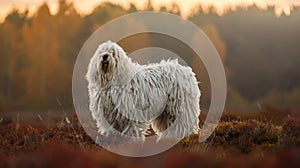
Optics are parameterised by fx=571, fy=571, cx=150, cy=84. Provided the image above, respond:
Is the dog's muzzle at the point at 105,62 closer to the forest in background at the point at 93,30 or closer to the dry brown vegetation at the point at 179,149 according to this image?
the dry brown vegetation at the point at 179,149

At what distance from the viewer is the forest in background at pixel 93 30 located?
977 inches

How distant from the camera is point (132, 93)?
8.68m

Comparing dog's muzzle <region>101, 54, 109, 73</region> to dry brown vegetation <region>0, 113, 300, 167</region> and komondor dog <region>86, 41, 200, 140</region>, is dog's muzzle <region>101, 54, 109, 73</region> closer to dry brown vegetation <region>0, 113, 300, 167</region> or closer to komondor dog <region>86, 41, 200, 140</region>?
komondor dog <region>86, 41, 200, 140</region>

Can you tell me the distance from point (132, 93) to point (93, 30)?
744 inches

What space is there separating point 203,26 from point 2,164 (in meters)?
25.4

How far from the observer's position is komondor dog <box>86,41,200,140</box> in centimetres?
863

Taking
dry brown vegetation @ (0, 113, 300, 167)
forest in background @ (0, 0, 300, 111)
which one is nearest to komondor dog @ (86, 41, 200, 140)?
dry brown vegetation @ (0, 113, 300, 167)

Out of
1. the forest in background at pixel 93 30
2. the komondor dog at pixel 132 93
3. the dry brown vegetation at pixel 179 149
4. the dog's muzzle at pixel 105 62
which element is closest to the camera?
the dry brown vegetation at pixel 179 149

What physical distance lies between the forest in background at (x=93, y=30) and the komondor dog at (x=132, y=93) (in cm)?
1415

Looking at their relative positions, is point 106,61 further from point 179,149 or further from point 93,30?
point 93,30

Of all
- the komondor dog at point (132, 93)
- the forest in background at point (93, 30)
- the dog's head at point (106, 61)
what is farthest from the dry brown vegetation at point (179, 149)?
the forest in background at point (93, 30)

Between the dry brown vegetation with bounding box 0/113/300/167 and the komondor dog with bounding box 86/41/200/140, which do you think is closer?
the dry brown vegetation with bounding box 0/113/300/167

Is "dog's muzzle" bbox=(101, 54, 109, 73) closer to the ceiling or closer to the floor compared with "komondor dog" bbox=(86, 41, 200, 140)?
closer to the ceiling

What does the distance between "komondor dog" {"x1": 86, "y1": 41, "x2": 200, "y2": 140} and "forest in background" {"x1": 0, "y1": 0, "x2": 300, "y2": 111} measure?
46.4 feet
